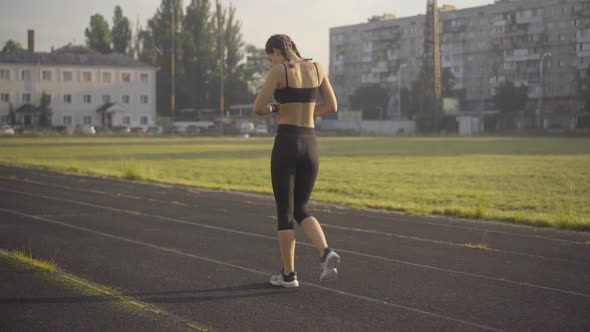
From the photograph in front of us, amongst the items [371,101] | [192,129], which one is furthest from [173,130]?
[371,101]

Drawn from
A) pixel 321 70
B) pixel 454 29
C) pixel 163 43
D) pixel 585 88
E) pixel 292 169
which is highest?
pixel 454 29

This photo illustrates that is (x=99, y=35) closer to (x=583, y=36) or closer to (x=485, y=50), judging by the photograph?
(x=485, y=50)

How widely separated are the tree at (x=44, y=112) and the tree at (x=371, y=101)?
46.5m

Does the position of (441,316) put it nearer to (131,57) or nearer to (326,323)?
(326,323)

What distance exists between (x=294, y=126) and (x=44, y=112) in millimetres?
86005

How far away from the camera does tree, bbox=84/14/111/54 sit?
341 feet

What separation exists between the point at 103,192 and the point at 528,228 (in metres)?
9.09

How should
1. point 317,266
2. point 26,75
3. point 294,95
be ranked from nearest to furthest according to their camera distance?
point 294,95
point 317,266
point 26,75

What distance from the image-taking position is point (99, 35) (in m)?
104

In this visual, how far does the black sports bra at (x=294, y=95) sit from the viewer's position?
5488mm

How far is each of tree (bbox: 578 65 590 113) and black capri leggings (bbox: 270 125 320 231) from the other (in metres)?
76.2

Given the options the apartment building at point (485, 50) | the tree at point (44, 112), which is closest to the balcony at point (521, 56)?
the apartment building at point (485, 50)

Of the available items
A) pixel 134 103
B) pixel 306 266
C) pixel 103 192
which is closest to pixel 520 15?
pixel 134 103

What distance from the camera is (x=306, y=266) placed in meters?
6.96
